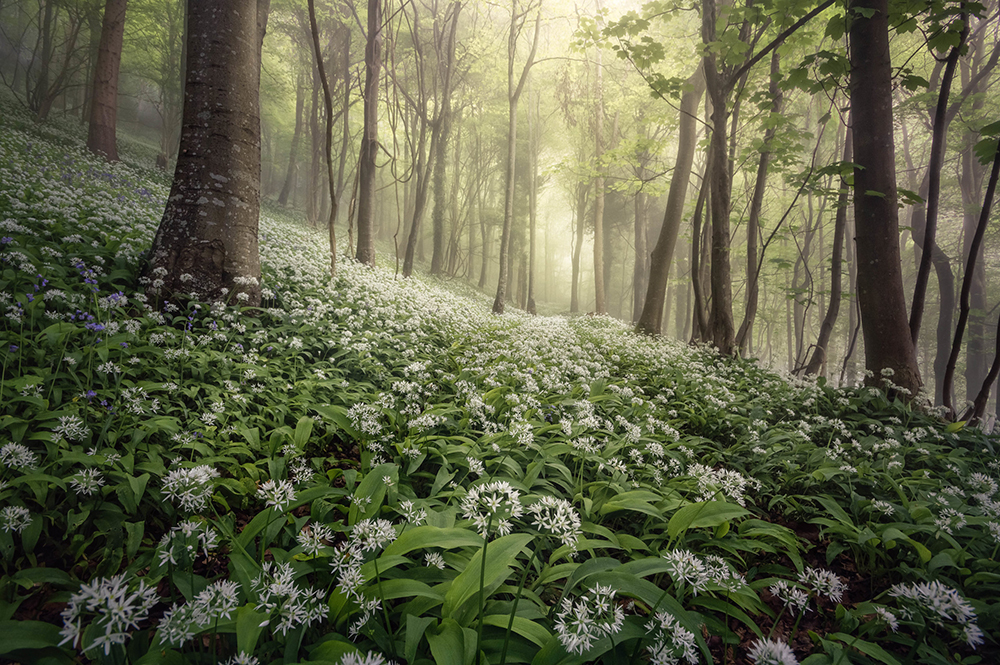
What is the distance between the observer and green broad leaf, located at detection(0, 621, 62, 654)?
1.15 meters

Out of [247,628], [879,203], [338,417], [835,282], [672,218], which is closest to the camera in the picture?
[247,628]

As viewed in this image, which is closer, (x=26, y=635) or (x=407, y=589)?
(x=26, y=635)

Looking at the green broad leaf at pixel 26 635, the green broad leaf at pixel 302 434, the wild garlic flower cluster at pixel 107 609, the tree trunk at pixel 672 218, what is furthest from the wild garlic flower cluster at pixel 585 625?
the tree trunk at pixel 672 218

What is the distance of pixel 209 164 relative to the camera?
164 inches

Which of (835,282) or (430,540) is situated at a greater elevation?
(835,282)

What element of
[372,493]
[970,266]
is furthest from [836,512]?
[970,266]

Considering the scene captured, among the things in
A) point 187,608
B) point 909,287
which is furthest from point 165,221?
point 909,287

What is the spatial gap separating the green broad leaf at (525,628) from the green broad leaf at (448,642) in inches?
4.9

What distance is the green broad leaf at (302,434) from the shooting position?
262 centimetres

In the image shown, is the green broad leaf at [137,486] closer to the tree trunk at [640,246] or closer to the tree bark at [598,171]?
the tree bark at [598,171]

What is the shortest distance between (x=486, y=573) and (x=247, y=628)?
2.75 ft

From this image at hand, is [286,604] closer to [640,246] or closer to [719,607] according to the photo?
[719,607]

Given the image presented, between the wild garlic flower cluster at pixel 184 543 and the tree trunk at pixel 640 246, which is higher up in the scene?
the tree trunk at pixel 640 246

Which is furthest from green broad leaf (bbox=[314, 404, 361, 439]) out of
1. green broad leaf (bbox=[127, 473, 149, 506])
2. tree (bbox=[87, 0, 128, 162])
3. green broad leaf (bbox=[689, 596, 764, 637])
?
tree (bbox=[87, 0, 128, 162])
